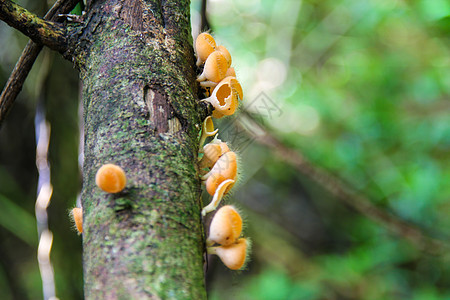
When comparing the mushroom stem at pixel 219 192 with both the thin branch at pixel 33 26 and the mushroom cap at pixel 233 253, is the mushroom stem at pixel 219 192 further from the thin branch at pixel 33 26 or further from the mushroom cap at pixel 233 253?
the thin branch at pixel 33 26

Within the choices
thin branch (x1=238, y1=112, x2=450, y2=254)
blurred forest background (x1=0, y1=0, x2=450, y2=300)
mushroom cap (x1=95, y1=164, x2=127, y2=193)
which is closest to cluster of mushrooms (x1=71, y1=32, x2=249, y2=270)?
mushroom cap (x1=95, y1=164, x2=127, y2=193)

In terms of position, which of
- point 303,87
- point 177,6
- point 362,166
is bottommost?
point 362,166

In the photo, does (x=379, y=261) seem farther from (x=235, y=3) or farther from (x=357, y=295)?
(x=235, y=3)

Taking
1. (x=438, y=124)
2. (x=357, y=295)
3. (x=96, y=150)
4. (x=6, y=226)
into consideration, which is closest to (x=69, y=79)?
(x=6, y=226)

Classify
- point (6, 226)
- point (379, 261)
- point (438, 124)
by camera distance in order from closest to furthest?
point (6, 226)
point (438, 124)
point (379, 261)

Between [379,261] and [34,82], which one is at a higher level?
[34,82]

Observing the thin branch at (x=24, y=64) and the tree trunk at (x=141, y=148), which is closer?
the tree trunk at (x=141, y=148)

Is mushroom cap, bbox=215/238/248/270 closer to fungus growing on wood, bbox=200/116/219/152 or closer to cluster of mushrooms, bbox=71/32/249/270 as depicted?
cluster of mushrooms, bbox=71/32/249/270

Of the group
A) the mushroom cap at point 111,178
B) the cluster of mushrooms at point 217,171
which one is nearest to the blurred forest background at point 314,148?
the cluster of mushrooms at point 217,171
